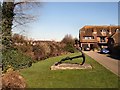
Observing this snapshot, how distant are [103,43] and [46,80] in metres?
59.0

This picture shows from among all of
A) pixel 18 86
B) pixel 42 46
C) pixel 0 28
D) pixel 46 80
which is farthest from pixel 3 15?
pixel 42 46

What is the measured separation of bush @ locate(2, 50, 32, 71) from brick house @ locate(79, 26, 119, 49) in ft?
161

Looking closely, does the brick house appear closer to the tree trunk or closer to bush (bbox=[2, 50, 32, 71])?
bush (bbox=[2, 50, 32, 71])

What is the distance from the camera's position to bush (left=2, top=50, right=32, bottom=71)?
1975 cm

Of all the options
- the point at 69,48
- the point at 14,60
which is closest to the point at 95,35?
the point at 69,48

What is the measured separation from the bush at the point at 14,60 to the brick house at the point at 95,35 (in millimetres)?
48944

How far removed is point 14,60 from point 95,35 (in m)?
54.2

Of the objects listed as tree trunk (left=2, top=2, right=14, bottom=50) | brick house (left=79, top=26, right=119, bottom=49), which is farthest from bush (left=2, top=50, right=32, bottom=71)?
brick house (left=79, top=26, right=119, bottom=49)

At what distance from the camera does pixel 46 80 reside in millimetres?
14844

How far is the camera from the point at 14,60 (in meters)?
21.1

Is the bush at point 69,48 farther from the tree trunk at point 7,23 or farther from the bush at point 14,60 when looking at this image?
the tree trunk at point 7,23

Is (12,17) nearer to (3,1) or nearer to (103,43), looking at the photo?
(3,1)

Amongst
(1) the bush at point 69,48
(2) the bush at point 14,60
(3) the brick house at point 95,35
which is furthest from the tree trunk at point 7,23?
(3) the brick house at point 95,35

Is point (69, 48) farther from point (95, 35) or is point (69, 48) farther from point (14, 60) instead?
point (14, 60)
